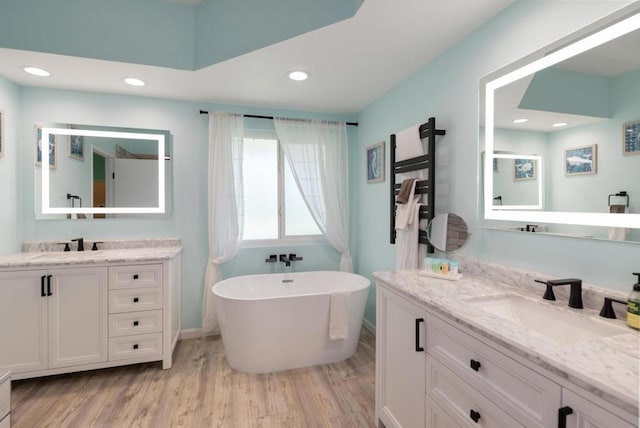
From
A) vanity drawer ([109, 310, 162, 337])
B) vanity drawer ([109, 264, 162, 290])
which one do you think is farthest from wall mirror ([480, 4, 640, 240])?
vanity drawer ([109, 310, 162, 337])

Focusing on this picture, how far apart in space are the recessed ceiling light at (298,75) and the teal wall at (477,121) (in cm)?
82

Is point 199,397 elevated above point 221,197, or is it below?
below

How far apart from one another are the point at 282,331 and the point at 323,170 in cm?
169

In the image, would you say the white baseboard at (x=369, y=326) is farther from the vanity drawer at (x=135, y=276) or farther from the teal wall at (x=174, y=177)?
the vanity drawer at (x=135, y=276)

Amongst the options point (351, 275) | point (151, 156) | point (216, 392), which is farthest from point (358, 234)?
point (151, 156)

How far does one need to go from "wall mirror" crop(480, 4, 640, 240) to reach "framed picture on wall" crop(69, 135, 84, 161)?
3.29 meters

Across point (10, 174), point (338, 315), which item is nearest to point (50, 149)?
point (10, 174)

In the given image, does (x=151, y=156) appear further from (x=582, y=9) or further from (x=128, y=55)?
(x=582, y=9)

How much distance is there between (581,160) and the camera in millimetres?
1319

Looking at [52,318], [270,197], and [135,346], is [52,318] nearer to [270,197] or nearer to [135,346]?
[135,346]

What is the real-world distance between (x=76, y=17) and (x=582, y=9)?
290 centimetres

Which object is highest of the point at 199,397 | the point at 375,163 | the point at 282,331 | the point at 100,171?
the point at 375,163

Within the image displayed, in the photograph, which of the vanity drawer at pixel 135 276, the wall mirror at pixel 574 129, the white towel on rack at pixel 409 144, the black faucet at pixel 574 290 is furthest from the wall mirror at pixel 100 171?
the black faucet at pixel 574 290

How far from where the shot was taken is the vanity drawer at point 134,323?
233cm
